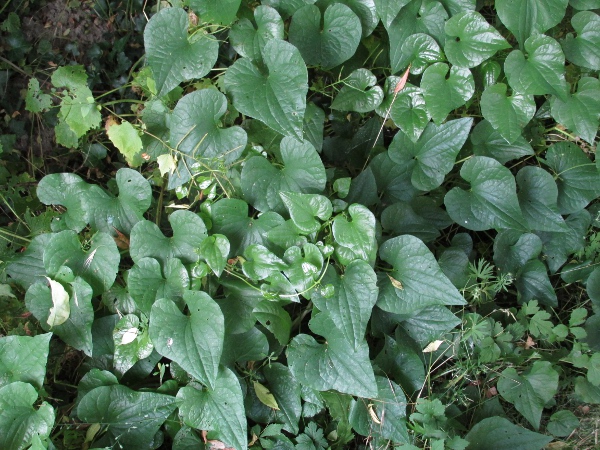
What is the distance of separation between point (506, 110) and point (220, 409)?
4.19 feet

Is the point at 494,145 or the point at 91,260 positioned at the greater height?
the point at 494,145

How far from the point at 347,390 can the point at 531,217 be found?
89 cm

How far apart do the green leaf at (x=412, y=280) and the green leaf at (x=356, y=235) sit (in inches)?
4.9

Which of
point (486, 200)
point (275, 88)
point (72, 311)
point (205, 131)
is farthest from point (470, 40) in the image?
point (72, 311)

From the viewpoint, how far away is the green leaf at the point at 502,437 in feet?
5.03

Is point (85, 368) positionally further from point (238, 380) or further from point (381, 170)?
point (381, 170)

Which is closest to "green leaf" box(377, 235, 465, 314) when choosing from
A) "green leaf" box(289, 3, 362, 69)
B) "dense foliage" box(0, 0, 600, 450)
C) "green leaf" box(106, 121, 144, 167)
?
"dense foliage" box(0, 0, 600, 450)

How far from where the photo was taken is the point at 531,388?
1626 millimetres

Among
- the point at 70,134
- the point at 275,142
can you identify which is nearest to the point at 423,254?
the point at 275,142

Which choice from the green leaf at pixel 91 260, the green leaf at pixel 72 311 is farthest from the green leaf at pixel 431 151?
the green leaf at pixel 72 311

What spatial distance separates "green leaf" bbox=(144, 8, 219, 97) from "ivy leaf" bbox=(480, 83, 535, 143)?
87cm

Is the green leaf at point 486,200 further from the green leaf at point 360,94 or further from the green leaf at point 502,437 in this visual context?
the green leaf at point 502,437

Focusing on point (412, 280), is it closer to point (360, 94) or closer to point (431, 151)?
point (431, 151)

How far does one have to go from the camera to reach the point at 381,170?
1.74m
